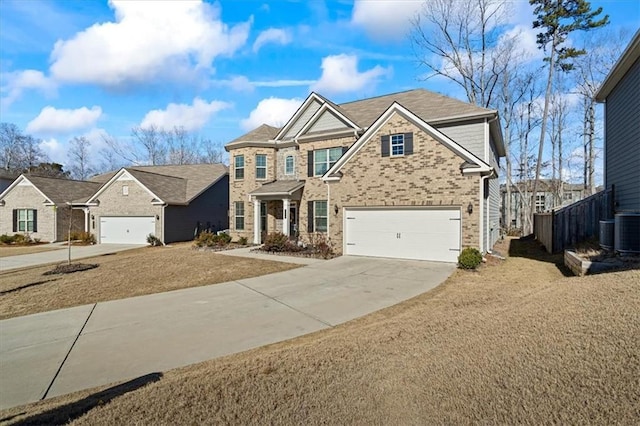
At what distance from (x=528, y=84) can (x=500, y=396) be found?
33948mm

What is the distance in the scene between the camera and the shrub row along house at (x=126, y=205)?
22250mm

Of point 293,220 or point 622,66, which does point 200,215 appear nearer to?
point 293,220

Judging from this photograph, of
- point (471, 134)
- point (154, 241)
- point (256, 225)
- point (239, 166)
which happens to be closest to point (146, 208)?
point (154, 241)

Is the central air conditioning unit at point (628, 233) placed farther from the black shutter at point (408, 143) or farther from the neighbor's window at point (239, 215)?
the neighbor's window at point (239, 215)

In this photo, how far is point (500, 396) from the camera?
3064mm

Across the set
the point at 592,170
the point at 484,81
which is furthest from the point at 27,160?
the point at 592,170

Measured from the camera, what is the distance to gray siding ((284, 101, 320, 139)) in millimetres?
18969

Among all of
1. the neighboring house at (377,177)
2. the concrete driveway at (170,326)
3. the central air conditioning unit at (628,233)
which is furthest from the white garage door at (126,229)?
the central air conditioning unit at (628,233)

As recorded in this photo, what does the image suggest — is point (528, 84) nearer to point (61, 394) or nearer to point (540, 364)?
point (540, 364)

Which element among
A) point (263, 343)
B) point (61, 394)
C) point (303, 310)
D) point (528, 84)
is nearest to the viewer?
Answer: point (61, 394)

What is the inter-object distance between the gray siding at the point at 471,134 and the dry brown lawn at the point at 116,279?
9.20 meters

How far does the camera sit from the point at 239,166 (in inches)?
806

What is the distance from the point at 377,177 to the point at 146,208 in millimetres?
16027

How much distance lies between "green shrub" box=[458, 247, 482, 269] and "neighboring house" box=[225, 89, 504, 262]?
870 mm
